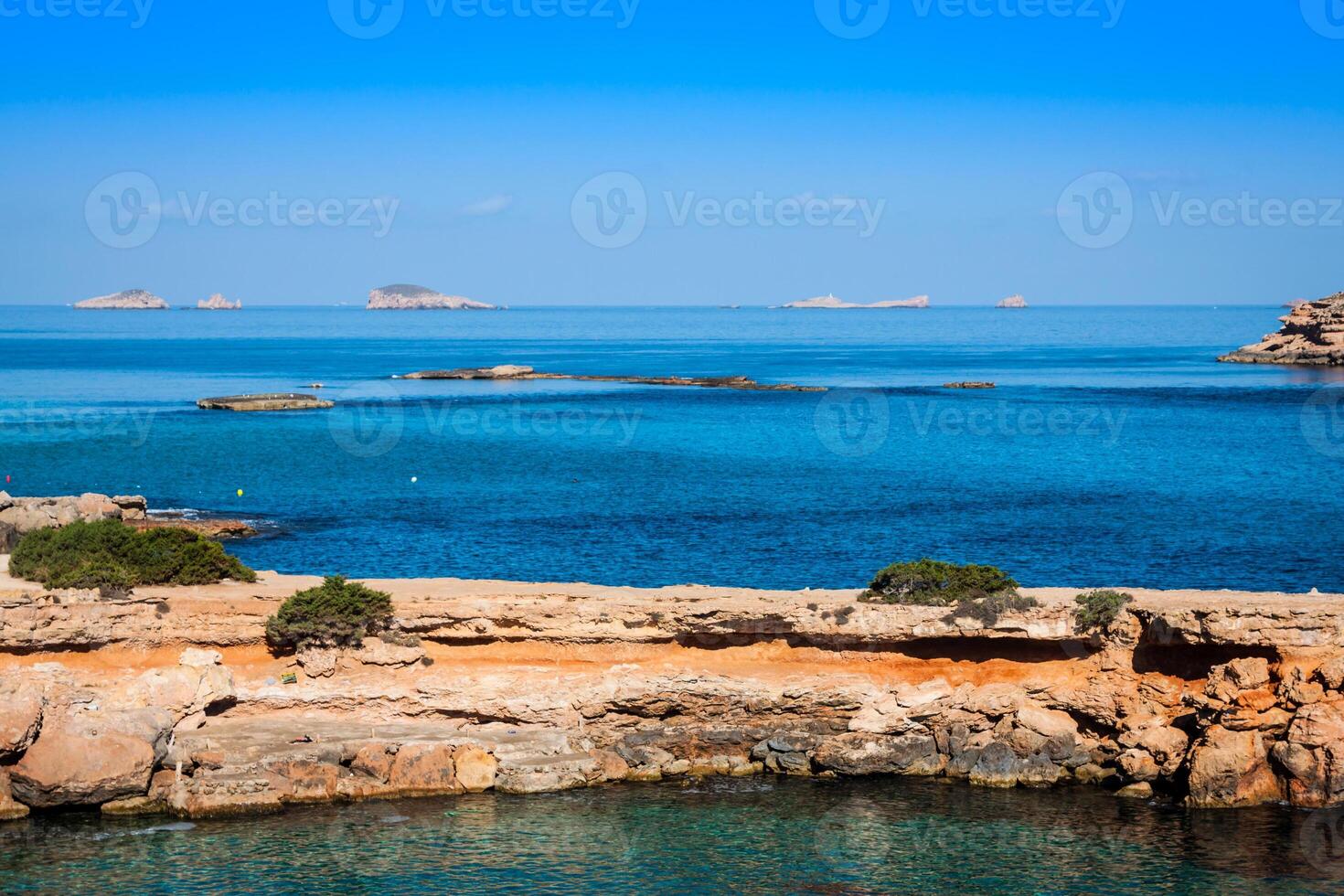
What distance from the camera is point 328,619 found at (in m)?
28.6

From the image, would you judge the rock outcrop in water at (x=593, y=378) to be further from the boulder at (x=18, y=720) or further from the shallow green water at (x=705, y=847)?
the boulder at (x=18, y=720)

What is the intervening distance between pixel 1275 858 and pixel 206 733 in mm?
20658

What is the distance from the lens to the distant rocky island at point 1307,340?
163625mm

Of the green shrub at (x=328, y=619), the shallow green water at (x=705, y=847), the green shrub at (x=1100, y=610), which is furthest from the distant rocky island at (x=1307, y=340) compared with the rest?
the green shrub at (x=328, y=619)

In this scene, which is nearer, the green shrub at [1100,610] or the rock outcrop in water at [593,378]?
the green shrub at [1100,610]

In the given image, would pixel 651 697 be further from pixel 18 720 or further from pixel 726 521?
pixel 726 521

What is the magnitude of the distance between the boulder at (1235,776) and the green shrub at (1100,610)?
11.2ft

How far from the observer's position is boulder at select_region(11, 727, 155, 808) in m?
24.8

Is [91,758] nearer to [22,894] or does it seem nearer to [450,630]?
[22,894]

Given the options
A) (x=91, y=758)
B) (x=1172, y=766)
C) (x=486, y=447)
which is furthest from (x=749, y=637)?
(x=486, y=447)

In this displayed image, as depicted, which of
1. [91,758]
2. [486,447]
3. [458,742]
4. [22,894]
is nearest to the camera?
[22,894]

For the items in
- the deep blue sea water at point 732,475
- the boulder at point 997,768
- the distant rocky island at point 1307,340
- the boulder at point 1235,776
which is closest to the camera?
the boulder at point 1235,776

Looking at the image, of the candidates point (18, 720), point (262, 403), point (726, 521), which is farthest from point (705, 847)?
point (262, 403)

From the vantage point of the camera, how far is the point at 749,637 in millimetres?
29141
